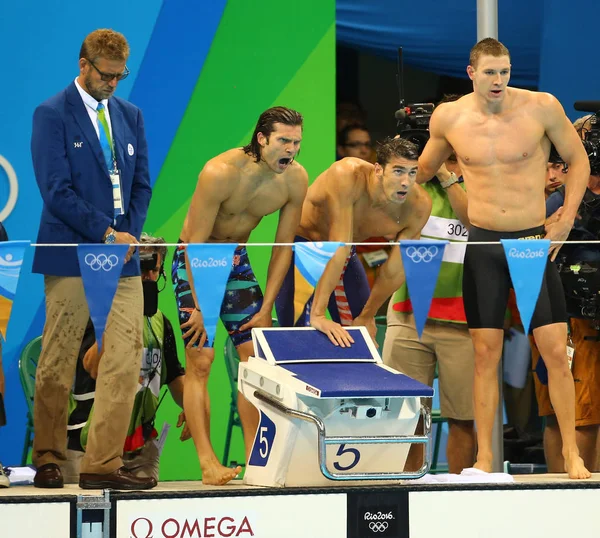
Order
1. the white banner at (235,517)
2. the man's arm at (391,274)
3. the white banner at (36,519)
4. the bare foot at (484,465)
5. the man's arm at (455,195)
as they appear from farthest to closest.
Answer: the man's arm at (455,195)
the man's arm at (391,274)
the bare foot at (484,465)
the white banner at (235,517)
the white banner at (36,519)

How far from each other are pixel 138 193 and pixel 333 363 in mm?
1226

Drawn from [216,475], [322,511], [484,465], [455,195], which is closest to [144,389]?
[216,475]

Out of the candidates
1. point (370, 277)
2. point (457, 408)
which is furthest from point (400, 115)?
point (370, 277)

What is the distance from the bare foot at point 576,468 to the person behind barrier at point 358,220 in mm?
1292

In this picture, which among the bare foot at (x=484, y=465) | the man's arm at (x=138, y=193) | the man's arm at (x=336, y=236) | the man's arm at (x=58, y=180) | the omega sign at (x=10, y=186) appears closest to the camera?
the man's arm at (x=58, y=180)

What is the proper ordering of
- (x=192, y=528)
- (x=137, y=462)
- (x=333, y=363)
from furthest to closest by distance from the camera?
(x=137, y=462)
(x=333, y=363)
(x=192, y=528)

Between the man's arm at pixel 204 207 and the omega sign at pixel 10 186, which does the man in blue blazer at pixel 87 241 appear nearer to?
the man's arm at pixel 204 207

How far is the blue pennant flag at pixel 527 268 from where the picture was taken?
580 centimetres

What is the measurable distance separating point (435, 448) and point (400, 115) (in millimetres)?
2721

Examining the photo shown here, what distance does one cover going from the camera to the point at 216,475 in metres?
5.77

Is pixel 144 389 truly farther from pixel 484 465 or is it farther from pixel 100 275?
pixel 484 465

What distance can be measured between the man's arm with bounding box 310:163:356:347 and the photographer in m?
1.12

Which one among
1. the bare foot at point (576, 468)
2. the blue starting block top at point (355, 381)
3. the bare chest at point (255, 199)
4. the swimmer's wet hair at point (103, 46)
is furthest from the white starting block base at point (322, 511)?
the swimmer's wet hair at point (103, 46)

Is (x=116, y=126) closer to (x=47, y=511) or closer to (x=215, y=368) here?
(x=47, y=511)
